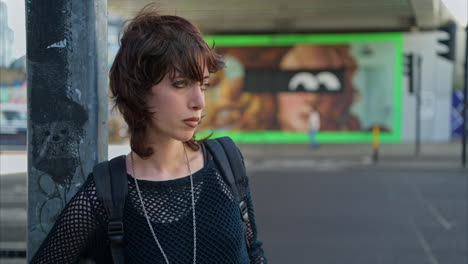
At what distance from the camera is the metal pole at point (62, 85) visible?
1747 millimetres

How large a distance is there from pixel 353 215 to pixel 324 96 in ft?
48.3

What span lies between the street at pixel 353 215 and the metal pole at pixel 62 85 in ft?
14.7

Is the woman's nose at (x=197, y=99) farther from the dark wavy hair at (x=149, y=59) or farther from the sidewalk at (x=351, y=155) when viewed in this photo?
the sidewalk at (x=351, y=155)

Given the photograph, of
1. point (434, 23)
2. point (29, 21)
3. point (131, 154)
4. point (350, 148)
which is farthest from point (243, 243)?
point (434, 23)

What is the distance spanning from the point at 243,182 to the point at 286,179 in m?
11.4

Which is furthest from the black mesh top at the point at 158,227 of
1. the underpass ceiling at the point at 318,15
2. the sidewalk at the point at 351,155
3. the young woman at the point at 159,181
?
the sidewalk at the point at 351,155

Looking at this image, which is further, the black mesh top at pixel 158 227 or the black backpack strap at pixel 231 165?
the black backpack strap at pixel 231 165

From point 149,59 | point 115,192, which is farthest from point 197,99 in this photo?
point 115,192

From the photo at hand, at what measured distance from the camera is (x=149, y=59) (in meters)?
1.39

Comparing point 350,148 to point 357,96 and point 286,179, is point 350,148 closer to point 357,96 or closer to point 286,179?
point 357,96

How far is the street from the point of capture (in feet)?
20.9

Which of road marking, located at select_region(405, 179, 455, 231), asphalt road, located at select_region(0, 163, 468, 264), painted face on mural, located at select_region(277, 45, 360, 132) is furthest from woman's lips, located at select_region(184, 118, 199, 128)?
painted face on mural, located at select_region(277, 45, 360, 132)

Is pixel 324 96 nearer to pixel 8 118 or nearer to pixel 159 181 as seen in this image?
pixel 8 118

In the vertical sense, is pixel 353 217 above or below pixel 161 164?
below
